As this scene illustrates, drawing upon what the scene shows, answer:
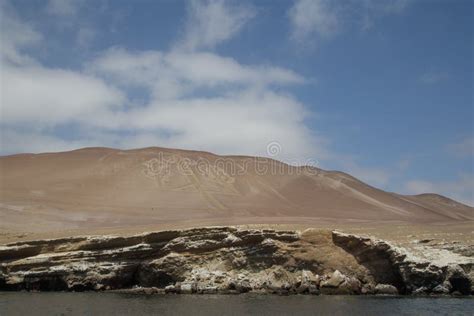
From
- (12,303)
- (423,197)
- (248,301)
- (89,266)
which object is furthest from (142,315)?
(423,197)

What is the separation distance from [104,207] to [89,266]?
53.7 m

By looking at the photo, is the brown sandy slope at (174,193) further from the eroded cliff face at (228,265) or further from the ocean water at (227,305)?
the ocean water at (227,305)

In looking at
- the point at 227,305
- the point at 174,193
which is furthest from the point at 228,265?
the point at 174,193

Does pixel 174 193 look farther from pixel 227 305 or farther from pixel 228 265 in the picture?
pixel 227 305

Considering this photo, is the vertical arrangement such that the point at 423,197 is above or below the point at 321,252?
above

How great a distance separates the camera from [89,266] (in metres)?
35.7

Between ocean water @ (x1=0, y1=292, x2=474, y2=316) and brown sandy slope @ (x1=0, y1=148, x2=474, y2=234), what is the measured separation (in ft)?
126

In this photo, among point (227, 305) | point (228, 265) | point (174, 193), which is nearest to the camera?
point (227, 305)

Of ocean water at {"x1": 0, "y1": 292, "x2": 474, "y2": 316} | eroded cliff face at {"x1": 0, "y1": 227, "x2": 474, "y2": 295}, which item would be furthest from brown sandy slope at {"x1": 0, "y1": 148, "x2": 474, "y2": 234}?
ocean water at {"x1": 0, "y1": 292, "x2": 474, "y2": 316}

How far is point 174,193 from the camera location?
98.8m

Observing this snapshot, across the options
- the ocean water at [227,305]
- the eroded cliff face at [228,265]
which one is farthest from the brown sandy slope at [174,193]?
the ocean water at [227,305]

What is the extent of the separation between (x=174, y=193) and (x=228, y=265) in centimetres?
6493

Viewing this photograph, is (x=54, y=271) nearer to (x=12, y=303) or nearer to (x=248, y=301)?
(x=12, y=303)

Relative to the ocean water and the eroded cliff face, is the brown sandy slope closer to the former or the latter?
the eroded cliff face
